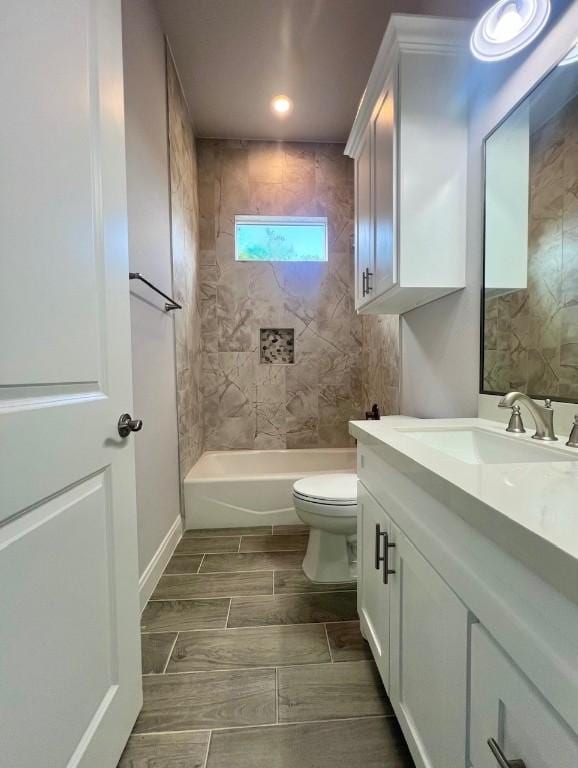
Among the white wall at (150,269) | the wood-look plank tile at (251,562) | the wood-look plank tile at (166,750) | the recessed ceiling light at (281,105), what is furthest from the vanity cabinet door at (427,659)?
the recessed ceiling light at (281,105)

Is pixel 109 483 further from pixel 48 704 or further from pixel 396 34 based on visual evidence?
pixel 396 34

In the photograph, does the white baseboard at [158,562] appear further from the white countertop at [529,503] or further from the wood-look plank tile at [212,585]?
the white countertop at [529,503]

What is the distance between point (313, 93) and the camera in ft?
8.20

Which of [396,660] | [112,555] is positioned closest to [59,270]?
[112,555]

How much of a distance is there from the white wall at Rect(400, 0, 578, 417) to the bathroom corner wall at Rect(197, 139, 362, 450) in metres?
1.29

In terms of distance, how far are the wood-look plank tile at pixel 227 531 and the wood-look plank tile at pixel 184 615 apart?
0.70m

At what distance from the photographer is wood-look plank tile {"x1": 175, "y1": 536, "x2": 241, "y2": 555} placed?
2154 mm

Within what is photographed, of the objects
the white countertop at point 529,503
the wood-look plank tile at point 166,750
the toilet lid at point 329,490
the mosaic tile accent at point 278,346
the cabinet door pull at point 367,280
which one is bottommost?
the wood-look plank tile at point 166,750

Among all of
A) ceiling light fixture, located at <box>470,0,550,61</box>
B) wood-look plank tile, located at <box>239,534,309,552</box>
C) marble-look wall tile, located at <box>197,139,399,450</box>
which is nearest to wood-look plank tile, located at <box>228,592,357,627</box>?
wood-look plank tile, located at <box>239,534,309,552</box>

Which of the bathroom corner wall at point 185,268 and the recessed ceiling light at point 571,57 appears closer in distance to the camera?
the recessed ceiling light at point 571,57

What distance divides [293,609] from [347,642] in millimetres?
287

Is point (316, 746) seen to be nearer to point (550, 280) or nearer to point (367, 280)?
point (550, 280)

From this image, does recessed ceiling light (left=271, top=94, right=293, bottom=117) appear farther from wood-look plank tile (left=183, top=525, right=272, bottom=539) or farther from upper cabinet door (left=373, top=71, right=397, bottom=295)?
wood-look plank tile (left=183, top=525, right=272, bottom=539)

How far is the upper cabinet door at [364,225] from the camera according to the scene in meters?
1.75
